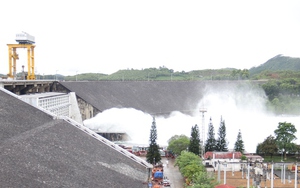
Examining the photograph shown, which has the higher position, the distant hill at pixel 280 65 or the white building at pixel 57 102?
the distant hill at pixel 280 65

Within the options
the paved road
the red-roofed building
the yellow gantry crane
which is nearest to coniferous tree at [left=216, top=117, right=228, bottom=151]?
the red-roofed building

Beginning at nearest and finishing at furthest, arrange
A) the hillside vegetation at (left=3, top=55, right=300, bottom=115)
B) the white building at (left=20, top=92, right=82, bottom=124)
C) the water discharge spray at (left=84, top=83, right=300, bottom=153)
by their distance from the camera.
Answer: the white building at (left=20, top=92, right=82, bottom=124)
the water discharge spray at (left=84, top=83, right=300, bottom=153)
the hillside vegetation at (left=3, top=55, right=300, bottom=115)

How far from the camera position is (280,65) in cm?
13688

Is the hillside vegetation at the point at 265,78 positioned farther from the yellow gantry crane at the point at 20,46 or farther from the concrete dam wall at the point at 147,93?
the yellow gantry crane at the point at 20,46

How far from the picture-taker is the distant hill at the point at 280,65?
12530 centimetres

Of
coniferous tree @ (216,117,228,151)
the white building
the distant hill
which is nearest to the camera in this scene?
the white building

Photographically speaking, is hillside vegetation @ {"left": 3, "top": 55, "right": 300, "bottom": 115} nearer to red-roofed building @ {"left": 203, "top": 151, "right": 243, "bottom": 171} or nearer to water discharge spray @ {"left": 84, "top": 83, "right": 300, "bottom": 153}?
water discharge spray @ {"left": 84, "top": 83, "right": 300, "bottom": 153}

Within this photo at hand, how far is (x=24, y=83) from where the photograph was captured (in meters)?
33.2

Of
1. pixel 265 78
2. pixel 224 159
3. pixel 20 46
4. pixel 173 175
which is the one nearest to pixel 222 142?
pixel 224 159

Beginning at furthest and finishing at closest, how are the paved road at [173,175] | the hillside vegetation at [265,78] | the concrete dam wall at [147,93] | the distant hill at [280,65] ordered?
the distant hill at [280,65]
the hillside vegetation at [265,78]
the concrete dam wall at [147,93]
the paved road at [173,175]

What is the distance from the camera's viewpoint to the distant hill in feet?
411

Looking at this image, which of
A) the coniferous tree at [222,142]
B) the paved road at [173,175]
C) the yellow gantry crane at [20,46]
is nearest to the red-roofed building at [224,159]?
the coniferous tree at [222,142]

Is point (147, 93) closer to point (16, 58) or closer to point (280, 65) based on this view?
point (16, 58)

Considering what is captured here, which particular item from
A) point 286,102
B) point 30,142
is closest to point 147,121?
point 30,142
